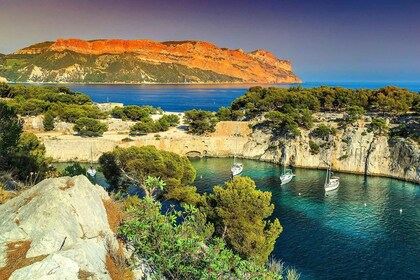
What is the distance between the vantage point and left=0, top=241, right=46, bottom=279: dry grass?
27.5 feet

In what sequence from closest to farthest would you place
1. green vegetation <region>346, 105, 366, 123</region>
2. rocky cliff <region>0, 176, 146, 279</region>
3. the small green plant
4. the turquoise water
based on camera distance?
rocky cliff <region>0, 176, 146, 279</region>
the small green plant
the turquoise water
green vegetation <region>346, 105, 366, 123</region>

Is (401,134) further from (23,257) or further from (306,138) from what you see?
(23,257)

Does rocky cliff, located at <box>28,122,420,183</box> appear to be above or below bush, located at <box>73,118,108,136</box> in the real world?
below

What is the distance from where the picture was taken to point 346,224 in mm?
35031

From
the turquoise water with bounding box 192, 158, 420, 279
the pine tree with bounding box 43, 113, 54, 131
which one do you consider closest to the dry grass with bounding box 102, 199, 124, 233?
the turquoise water with bounding box 192, 158, 420, 279

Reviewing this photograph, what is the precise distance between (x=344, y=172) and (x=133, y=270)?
52330 mm

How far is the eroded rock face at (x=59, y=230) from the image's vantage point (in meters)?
8.58

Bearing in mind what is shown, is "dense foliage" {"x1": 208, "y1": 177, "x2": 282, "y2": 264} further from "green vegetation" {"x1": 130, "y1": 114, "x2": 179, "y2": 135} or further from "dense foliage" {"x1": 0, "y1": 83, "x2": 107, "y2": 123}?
"dense foliage" {"x1": 0, "y1": 83, "x2": 107, "y2": 123}

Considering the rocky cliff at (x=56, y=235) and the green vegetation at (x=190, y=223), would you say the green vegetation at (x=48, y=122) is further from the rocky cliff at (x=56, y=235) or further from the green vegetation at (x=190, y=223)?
the rocky cliff at (x=56, y=235)

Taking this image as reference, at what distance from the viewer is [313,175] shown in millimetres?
54094

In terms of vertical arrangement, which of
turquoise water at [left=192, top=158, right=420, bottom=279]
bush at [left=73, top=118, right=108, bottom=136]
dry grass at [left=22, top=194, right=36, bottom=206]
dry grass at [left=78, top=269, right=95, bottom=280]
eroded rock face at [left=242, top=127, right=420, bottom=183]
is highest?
dry grass at [left=22, top=194, right=36, bottom=206]

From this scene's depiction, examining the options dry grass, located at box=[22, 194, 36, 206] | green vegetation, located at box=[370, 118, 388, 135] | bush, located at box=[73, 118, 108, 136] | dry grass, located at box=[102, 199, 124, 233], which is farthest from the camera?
bush, located at box=[73, 118, 108, 136]

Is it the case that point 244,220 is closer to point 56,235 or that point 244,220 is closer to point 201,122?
point 56,235

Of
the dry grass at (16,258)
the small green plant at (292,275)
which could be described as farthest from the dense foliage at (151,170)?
the dry grass at (16,258)
